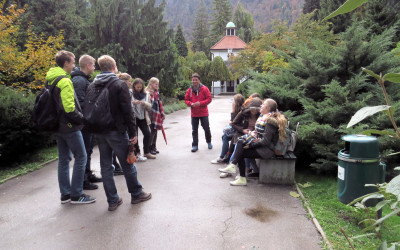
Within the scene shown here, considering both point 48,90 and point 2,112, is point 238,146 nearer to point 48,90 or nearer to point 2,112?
point 48,90

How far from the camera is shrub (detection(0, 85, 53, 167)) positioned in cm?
618

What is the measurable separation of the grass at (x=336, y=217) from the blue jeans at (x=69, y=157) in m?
3.35

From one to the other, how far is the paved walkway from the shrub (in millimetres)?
852

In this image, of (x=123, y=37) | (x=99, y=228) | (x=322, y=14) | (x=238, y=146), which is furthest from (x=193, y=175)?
(x=322, y=14)

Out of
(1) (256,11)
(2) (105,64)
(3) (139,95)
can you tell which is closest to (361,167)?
(2) (105,64)

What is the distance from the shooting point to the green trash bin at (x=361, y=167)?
12.1 ft

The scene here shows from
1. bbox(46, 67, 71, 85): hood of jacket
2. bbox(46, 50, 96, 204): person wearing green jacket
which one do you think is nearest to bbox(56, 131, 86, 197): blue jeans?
bbox(46, 50, 96, 204): person wearing green jacket

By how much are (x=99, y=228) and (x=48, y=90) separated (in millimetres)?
1977

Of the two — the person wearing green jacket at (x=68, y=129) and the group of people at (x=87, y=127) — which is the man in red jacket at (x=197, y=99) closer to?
the group of people at (x=87, y=127)

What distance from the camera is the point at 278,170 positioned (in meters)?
5.35

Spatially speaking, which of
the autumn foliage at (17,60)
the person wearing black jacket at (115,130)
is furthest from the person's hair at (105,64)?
the autumn foliage at (17,60)

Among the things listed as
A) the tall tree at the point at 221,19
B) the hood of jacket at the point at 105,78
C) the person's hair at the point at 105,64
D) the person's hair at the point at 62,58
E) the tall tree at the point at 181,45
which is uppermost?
the tall tree at the point at 221,19

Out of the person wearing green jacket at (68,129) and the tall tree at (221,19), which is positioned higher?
the tall tree at (221,19)

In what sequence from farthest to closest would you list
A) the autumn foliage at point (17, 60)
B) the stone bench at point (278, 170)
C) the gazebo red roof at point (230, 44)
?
the gazebo red roof at point (230, 44) < the autumn foliage at point (17, 60) < the stone bench at point (278, 170)
